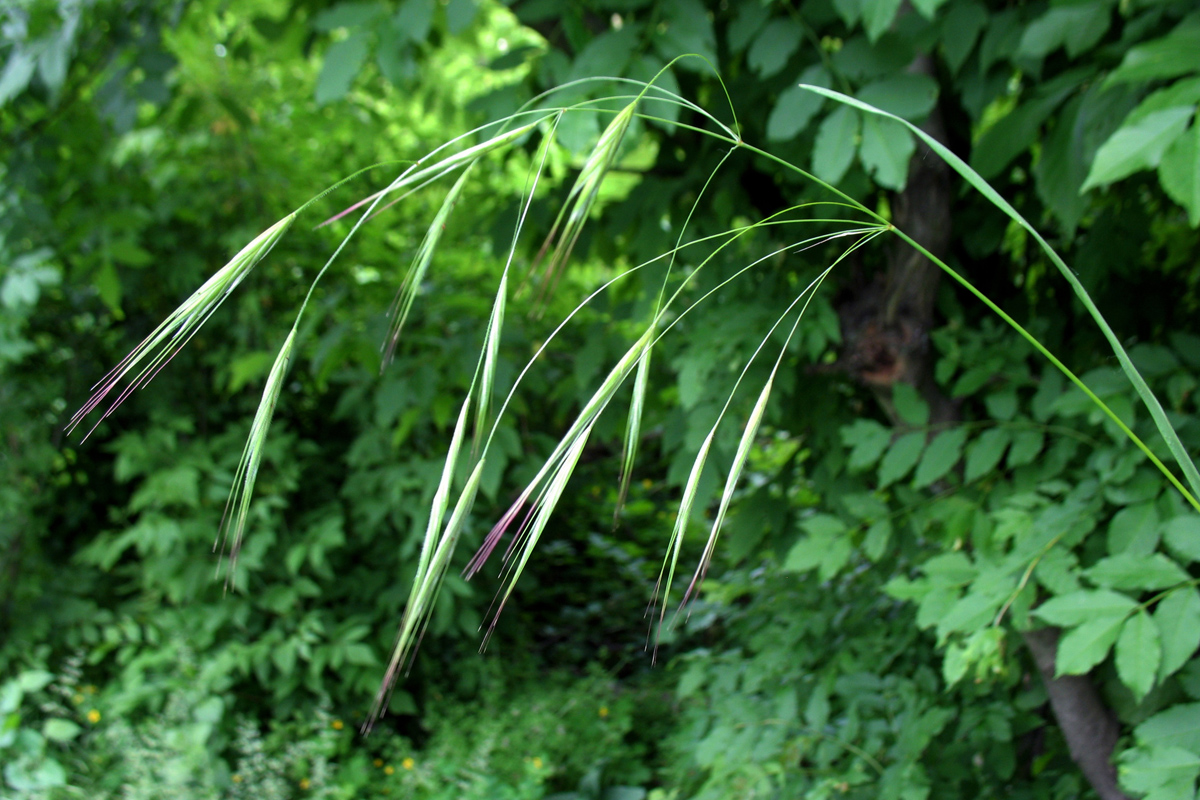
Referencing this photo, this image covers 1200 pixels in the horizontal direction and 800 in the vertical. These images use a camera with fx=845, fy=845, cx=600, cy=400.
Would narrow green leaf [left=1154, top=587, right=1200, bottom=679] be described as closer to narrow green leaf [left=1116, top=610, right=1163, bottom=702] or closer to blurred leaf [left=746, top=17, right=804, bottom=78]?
narrow green leaf [left=1116, top=610, right=1163, bottom=702]

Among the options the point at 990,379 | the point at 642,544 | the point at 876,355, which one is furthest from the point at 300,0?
the point at 642,544

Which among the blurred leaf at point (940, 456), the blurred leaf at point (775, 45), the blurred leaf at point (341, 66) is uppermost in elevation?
the blurred leaf at point (341, 66)

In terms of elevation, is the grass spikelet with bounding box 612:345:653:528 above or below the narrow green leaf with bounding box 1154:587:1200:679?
above

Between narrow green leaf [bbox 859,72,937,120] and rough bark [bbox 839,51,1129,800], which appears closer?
narrow green leaf [bbox 859,72,937,120]

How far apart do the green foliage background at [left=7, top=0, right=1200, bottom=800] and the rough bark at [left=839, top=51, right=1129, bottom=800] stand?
5 cm

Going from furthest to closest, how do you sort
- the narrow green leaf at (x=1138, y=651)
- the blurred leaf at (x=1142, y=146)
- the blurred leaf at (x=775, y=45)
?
the blurred leaf at (x=775, y=45) → the narrow green leaf at (x=1138, y=651) → the blurred leaf at (x=1142, y=146)

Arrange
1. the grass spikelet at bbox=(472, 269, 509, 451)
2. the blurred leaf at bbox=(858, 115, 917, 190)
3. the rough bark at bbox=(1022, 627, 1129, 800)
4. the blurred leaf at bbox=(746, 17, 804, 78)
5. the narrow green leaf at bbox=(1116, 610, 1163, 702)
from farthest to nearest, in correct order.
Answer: the rough bark at bbox=(1022, 627, 1129, 800) < the blurred leaf at bbox=(746, 17, 804, 78) < the blurred leaf at bbox=(858, 115, 917, 190) < the narrow green leaf at bbox=(1116, 610, 1163, 702) < the grass spikelet at bbox=(472, 269, 509, 451)

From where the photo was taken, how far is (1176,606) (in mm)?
1134

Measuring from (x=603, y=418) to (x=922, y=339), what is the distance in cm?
71

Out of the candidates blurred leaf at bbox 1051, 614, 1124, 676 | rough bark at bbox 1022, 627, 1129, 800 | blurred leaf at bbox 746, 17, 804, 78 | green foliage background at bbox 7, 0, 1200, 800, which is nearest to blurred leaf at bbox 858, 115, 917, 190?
green foliage background at bbox 7, 0, 1200, 800

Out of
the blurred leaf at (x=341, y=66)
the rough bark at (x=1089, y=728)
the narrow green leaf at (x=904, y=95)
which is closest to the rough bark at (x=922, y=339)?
the rough bark at (x=1089, y=728)

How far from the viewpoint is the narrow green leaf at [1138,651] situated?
111 centimetres

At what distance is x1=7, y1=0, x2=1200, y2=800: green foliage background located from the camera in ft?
4.45

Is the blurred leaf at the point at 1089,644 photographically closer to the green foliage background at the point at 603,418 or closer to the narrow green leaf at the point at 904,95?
the green foliage background at the point at 603,418
